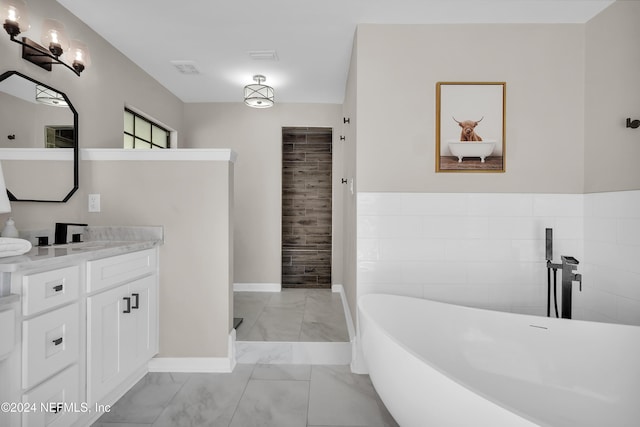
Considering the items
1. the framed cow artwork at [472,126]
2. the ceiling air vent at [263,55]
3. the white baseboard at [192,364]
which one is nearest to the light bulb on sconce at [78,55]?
the ceiling air vent at [263,55]

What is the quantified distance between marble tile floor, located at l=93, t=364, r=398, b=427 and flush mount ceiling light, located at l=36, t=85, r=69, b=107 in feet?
6.30

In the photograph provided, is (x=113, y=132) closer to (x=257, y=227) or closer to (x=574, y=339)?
(x=257, y=227)

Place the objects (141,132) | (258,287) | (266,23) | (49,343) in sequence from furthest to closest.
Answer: (258,287), (141,132), (266,23), (49,343)

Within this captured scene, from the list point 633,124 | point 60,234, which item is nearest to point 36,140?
point 60,234

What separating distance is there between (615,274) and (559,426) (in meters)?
1.07

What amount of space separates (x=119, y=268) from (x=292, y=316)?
5.57ft

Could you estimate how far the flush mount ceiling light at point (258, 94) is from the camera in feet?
11.2

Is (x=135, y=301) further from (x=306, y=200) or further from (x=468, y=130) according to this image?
(x=306, y=200)

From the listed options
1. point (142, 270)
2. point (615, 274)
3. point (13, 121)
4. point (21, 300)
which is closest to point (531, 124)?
point (615, 274)

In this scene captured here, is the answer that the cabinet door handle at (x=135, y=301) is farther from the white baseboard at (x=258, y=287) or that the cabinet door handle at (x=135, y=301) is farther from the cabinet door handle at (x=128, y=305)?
the white baseboard at (x=258, y=287)

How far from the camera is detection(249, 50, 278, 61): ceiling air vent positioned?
287cm

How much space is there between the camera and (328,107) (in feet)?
14.0

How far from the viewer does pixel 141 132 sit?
345 centimetres

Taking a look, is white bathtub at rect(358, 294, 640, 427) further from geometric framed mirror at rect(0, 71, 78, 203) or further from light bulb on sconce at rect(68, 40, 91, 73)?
light bulb on sconce at rect(68, 40, 91, 73)
